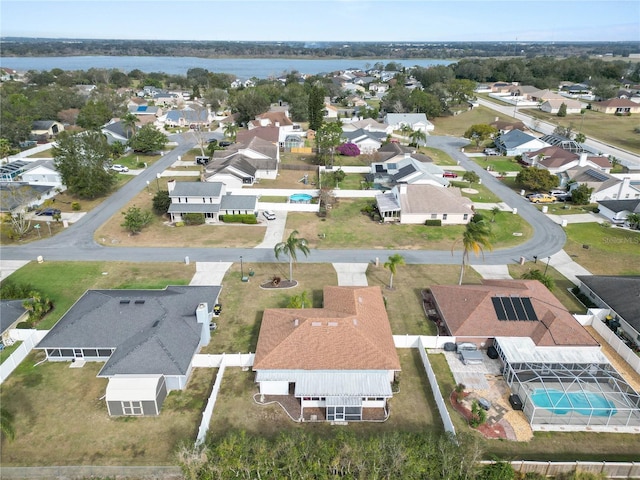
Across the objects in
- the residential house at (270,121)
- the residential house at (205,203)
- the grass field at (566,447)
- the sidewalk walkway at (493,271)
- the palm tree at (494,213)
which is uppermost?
the residential house at (270,121)

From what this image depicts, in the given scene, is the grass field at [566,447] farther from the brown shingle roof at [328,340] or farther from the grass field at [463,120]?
the grass field at [463,120]

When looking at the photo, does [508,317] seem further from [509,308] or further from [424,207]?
[424,207]

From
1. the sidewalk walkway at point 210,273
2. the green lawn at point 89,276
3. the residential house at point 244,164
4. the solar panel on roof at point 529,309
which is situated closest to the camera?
the solar panel on roof at point 529,309

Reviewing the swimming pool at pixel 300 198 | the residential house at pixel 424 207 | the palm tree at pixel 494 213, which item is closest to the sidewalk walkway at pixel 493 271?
the residential house at pixel 424 207

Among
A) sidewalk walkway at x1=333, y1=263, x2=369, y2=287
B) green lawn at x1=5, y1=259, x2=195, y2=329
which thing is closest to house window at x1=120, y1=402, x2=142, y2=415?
green lawn at x1=5, y1=259, x2=195, y2=329

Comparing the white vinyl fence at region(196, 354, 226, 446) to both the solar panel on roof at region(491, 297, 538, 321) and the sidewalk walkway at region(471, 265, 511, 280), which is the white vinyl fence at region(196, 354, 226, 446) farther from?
the sidewalk walkway at region(471, 265, 511, 280)

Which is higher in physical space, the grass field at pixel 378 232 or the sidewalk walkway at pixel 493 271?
the grass field at pixel 378 232
